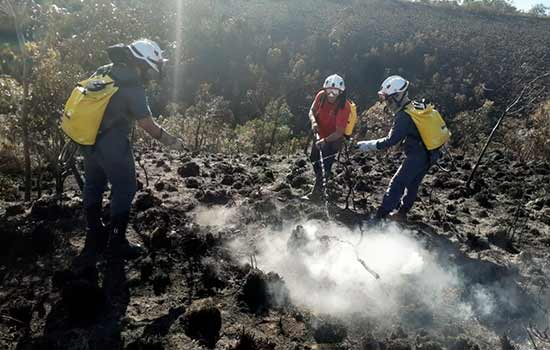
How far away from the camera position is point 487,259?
5.62 meters

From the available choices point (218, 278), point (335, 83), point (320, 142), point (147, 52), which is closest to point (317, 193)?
point (320, 142)

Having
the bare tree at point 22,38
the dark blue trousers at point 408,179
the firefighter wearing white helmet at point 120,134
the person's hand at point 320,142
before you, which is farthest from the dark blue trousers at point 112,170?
the dark blue trousers at point 408,179

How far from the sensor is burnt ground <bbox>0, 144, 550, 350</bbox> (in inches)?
146

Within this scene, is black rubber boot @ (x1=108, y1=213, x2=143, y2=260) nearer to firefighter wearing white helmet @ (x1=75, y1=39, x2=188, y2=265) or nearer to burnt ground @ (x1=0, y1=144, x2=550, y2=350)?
firefighter wearing white helmet @ (x1=75, y1=39, x2=188, y2=265)

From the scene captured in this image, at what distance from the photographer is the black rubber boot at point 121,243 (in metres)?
4.67

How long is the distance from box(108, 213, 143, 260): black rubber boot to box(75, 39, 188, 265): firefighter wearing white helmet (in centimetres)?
1

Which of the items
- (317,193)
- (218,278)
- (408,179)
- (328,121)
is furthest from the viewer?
(317,193)

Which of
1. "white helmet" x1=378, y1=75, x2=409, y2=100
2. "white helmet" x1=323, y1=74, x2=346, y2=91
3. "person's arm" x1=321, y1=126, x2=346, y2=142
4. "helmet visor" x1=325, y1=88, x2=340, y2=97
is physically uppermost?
"white helmet" x1=378, y1=75, x2=409, y2=100

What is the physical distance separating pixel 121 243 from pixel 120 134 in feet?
4.20

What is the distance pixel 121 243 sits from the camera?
16.0 feet

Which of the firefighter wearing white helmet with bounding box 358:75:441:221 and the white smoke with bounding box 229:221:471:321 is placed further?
the firefighter wearing white helmet with bounding box 358:75:441:221

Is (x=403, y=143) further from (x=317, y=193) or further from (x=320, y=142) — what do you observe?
(x=317, y=193)

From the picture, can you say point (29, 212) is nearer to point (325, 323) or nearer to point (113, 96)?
point (113, 96)

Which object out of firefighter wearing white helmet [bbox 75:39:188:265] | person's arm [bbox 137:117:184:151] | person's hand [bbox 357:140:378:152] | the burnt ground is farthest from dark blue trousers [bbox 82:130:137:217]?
person's hand [bbox 357:140:378:152]
